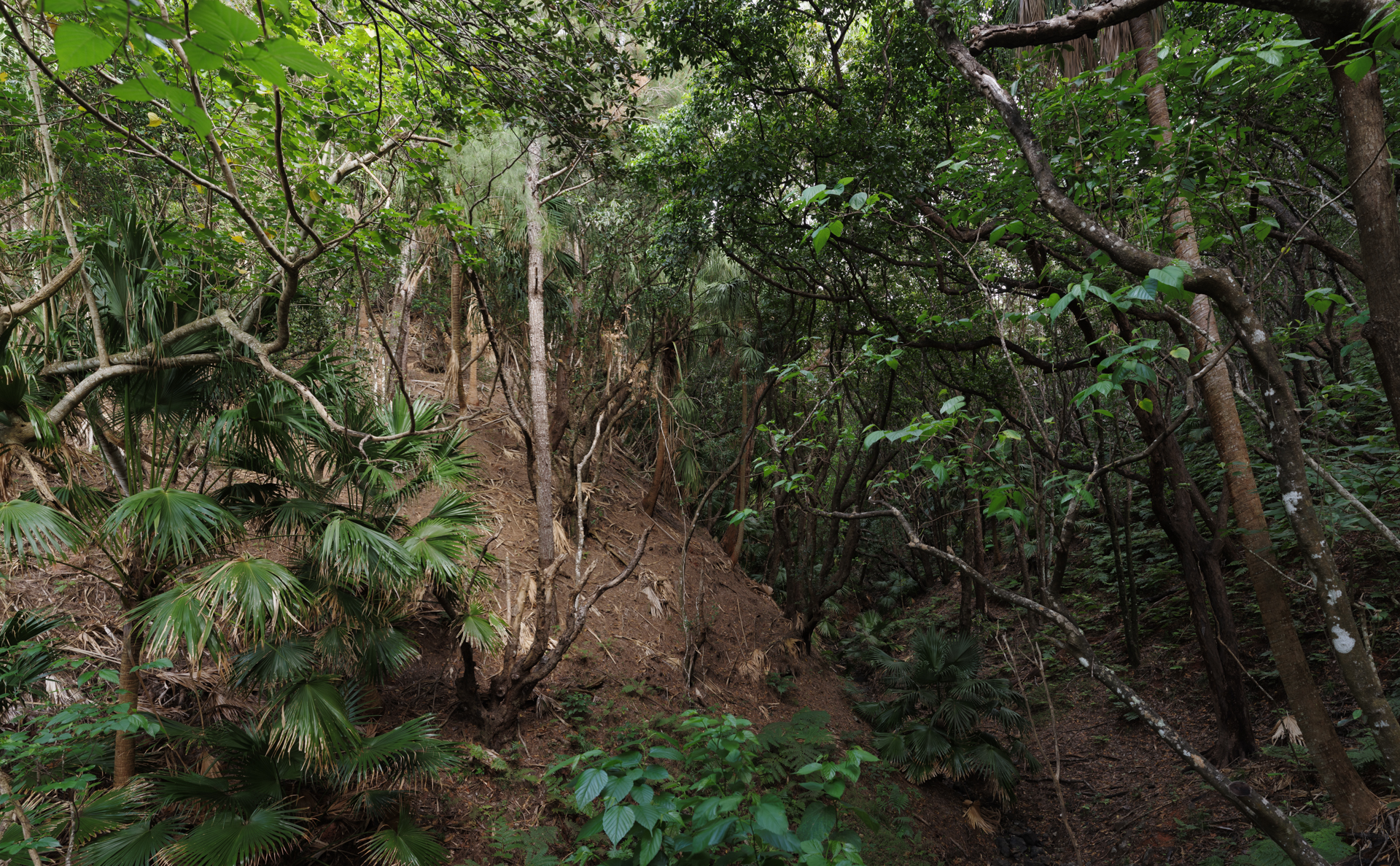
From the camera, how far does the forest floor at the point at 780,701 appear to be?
5.71 m

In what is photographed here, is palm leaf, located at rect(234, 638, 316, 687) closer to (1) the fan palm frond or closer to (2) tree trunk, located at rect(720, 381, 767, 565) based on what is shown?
(1) the fan palm frond

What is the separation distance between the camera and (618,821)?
205 cm

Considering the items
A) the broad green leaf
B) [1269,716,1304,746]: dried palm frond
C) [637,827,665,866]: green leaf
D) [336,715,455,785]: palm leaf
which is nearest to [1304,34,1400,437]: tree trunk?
the broad green leaf

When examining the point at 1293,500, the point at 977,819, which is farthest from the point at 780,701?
the point at 1293,500

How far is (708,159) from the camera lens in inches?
299

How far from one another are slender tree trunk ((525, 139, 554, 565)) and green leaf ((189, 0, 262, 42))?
718 cm

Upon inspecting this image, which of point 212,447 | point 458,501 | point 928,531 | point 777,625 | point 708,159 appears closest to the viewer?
point 212,447

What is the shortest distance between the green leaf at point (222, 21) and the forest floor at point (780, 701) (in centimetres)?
479

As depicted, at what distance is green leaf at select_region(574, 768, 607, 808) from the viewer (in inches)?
82.5

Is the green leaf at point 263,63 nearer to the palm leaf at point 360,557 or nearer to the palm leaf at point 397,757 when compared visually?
the palm leaf at point 360,557

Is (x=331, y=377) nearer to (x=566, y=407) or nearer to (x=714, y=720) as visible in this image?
(x=714, y=720)

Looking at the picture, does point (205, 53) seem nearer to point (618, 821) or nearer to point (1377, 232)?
point (618, 821)

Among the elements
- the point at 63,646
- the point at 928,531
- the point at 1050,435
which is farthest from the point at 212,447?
the point at 928,531

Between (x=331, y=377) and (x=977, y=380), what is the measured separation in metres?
7.46
